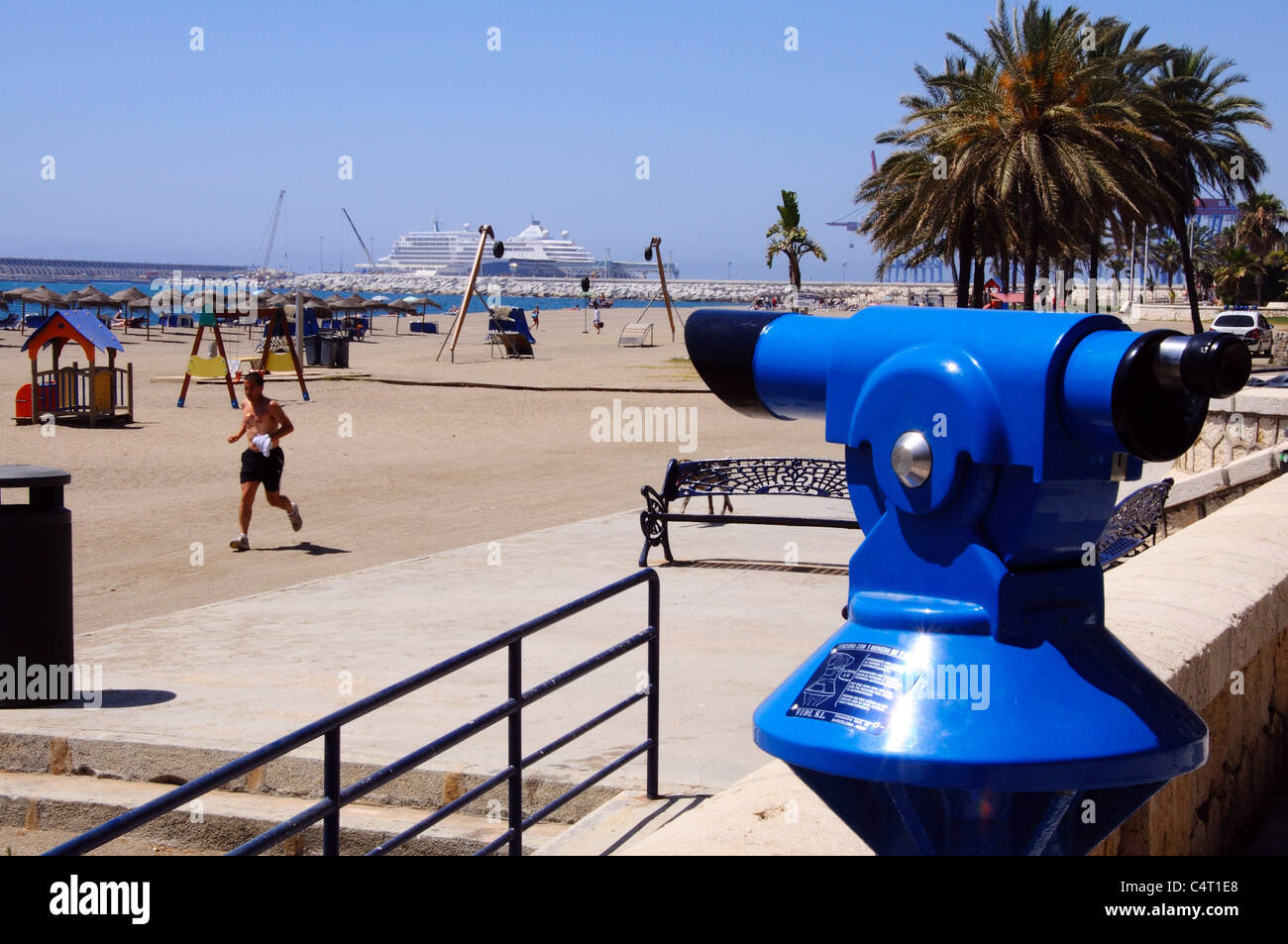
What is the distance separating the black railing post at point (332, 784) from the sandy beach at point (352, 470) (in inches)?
194

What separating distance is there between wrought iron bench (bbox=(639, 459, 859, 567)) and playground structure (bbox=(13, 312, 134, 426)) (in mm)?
13643

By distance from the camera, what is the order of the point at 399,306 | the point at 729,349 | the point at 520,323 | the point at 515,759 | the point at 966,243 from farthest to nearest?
1. the point at 399,306
2. the point at 520,323
3. the point at 966,243
4. the point at 515,759
5. the point at 729,349

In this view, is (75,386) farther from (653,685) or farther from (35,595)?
(653,685)

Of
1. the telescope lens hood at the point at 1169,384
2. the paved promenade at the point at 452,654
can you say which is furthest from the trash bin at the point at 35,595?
the telescope lens hood at the point at 1169,384

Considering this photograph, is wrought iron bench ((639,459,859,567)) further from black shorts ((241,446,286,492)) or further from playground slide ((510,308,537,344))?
playground slide ((510,308,537,344))

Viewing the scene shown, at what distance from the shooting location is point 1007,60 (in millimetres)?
26125

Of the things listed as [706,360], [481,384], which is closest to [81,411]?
[481,384]

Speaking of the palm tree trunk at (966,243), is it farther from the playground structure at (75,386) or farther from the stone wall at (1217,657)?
the stone wall at (1217,657)

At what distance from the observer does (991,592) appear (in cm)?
158

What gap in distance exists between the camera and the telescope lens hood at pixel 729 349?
1.81 meters

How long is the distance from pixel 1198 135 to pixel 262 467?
1193 inches

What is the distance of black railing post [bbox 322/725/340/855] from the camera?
2959 mm

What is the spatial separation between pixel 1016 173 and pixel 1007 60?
2887mm

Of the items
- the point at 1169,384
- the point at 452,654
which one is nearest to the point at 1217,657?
the point at 1169,384
